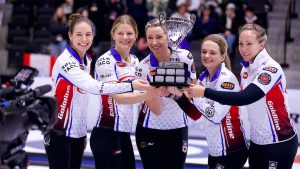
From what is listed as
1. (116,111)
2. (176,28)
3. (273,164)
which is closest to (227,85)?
(176,28)

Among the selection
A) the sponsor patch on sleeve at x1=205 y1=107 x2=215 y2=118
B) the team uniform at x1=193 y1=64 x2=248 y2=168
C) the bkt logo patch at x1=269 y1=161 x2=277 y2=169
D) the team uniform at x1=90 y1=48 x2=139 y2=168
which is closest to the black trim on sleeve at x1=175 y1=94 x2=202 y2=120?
the team uniform at x1=193 y1=64 x2=248 y2=168

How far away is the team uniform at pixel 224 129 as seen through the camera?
18.1ft

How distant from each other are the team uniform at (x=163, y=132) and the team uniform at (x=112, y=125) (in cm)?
15

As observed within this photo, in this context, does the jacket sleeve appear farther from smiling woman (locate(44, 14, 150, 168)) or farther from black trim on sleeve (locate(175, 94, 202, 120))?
black trim on sleeve (locate(175, 94, 202, 120))

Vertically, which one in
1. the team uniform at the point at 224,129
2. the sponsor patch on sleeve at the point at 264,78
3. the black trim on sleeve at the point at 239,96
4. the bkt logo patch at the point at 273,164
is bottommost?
the bkt logo patch at the point at 273,164

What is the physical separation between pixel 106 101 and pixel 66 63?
1.71ft

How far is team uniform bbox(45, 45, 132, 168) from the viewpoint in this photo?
573cm

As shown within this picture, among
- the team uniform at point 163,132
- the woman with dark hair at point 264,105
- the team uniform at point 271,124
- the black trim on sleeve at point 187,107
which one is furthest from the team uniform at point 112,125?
the team uniform at point 271,124

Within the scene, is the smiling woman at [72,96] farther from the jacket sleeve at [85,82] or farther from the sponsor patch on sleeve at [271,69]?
the sponsor patch on sleeve at [271,69]

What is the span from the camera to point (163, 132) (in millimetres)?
5883

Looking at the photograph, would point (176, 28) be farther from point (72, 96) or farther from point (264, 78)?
point (72, 96)

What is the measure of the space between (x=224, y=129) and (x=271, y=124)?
1.33ft

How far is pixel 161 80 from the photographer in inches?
202

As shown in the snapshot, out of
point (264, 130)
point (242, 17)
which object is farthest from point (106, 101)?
point (242, 17)
